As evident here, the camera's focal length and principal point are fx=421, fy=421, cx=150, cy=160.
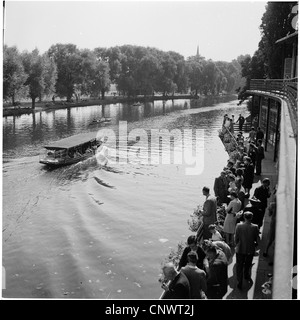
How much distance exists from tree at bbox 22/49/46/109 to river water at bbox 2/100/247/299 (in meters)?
33.5

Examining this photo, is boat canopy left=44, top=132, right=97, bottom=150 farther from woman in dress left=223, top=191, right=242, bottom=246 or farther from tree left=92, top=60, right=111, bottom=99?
tree left=92, top=60, right=111, bottom=99

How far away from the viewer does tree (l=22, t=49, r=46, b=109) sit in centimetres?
6592

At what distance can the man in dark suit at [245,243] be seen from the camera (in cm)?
838

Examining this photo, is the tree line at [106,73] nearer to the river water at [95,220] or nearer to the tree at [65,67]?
the tree at [65,67]

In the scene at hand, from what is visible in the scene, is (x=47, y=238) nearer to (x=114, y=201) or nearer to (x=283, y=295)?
(x=114, y=201)

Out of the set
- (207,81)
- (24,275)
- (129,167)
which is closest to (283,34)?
(129,167)

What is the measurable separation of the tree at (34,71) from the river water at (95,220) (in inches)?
1319

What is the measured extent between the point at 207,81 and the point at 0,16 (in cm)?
11601

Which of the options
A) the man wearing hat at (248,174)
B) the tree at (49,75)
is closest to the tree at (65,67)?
the tree at (49,75)

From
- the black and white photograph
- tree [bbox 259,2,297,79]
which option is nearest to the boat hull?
the black and white photograph

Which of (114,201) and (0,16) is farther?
(114,201)

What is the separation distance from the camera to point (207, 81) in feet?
393

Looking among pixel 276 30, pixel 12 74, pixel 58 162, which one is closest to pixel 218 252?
pixel 58 162
